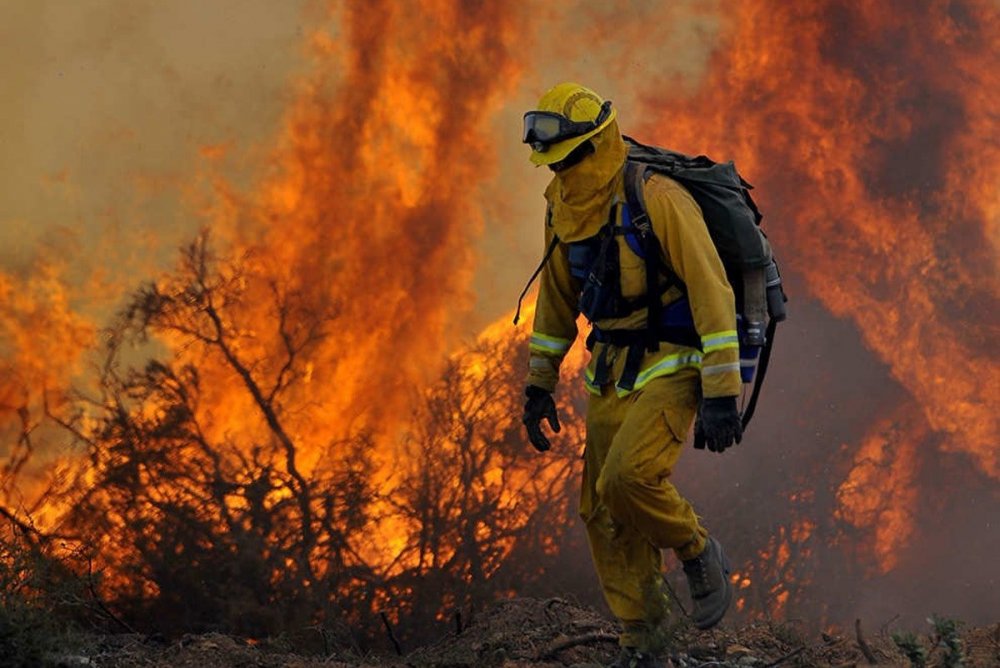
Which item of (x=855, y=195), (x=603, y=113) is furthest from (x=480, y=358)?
(x=603, y=113)

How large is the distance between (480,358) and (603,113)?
6413 mm

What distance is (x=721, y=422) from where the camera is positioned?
483 cm

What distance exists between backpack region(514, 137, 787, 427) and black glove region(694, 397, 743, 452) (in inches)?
12.9

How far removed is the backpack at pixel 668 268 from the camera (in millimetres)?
5113

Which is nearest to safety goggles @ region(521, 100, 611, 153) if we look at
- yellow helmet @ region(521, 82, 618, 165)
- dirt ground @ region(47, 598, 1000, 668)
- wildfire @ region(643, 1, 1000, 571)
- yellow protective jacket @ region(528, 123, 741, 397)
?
yellow helmet @ region(521, 82, 618, 165)

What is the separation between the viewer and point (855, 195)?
14.0 m

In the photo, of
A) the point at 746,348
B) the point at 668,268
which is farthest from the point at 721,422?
the point at 668,268

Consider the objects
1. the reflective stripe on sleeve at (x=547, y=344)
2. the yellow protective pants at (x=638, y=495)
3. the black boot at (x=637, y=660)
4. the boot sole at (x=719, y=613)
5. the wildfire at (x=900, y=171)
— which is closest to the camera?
the yellow protective pants at (x=638, y=495)

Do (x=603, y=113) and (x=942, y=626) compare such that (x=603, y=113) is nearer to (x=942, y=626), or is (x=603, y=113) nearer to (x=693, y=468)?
(x=942, y=626)

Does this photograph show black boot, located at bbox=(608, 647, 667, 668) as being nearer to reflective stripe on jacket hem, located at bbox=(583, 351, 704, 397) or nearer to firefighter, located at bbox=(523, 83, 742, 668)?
firefighter, located at bbox=(523, 83, 742, 668)

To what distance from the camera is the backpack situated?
5113mm

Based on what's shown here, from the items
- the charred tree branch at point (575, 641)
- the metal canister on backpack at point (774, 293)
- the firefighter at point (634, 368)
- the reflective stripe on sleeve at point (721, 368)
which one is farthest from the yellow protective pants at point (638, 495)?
the charred tree branch at point (575, 641)

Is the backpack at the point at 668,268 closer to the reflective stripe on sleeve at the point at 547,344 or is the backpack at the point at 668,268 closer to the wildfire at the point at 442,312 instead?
the reflective stripe on sleeve at the point at 547,344

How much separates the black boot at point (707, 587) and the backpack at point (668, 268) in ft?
2.54
